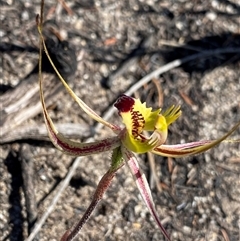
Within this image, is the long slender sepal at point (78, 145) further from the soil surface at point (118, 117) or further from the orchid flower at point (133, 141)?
the soil surface at point (118, 117)

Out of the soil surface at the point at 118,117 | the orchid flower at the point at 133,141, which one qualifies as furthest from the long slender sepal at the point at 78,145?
the soil surface at the point at 118,117

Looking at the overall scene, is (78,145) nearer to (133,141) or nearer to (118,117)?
(133,141)

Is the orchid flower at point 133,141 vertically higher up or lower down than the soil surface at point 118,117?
lower down

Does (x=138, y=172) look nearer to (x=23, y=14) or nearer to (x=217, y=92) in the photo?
(x=217, y=92)

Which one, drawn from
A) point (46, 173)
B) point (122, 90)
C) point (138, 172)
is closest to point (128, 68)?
point (122, 90)

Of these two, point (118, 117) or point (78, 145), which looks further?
point (118, 117)

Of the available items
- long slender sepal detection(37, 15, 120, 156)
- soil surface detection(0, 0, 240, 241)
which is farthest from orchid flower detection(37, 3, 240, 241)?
soil surface detection(0, 0, 240, 241)

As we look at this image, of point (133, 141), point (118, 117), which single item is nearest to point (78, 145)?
point (133, 141)

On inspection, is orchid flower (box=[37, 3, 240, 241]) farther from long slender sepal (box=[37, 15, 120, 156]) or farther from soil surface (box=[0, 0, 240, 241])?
soil surface (box=[0, 0, 240, 241])
